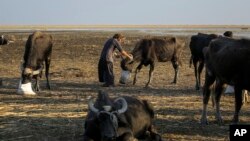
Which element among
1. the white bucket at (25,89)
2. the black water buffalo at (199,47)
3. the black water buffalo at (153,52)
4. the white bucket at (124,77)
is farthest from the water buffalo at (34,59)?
the black water buffalo at (199,47)

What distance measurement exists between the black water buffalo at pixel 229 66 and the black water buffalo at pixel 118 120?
2099 millimetres

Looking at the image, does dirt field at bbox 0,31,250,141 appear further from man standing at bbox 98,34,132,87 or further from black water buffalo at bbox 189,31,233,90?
black water buffalo at bbox 189,31,233,90

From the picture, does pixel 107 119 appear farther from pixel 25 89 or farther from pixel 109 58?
pixel 109 58

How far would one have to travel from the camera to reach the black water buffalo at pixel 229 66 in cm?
1062

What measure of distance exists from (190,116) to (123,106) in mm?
3824

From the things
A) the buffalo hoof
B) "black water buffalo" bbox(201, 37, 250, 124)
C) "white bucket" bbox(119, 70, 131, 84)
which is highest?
"black water buffalo" bbox(201, 37, 250, 124)

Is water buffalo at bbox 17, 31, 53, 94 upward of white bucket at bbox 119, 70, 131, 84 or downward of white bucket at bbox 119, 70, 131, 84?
upward

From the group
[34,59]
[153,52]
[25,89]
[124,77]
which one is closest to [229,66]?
[25,89]

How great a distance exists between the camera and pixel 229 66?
10812mm

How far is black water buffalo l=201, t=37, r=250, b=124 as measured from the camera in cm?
1062

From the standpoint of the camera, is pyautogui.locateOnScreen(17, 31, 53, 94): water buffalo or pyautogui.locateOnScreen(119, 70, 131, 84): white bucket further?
pyautogui.locateOnScreen(119, 70, 131, 84): white bucket

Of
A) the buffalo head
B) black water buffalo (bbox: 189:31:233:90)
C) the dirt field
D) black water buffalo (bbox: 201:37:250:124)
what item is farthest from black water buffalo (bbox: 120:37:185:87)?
the buffalo head

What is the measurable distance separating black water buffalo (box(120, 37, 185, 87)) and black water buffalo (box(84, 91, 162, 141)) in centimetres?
961

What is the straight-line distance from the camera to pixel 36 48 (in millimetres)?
17391
